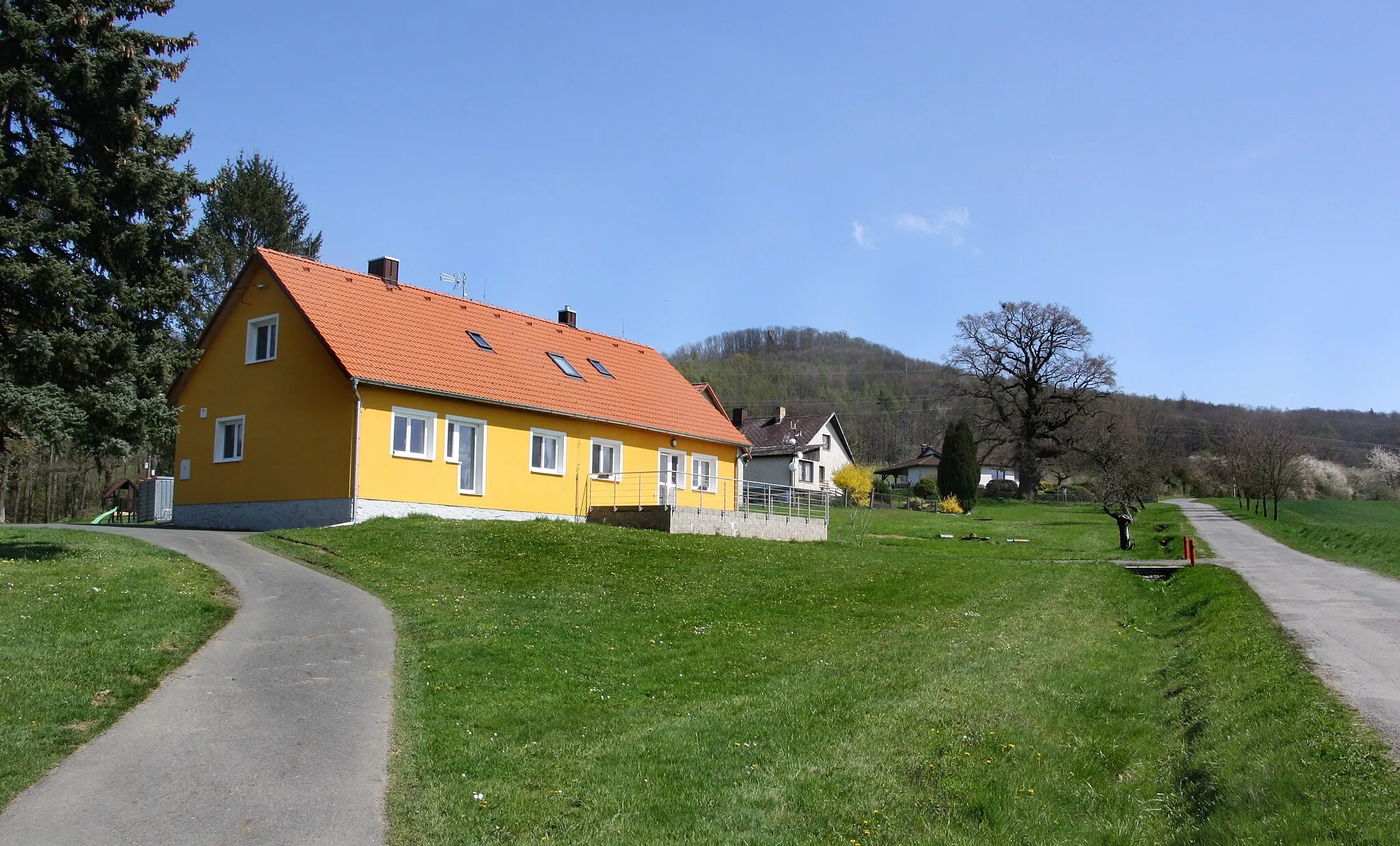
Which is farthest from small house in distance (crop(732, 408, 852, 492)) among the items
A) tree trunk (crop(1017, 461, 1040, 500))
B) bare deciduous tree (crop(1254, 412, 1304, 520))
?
bare deciduous tree (crop(1254, 412, 1304, 520))

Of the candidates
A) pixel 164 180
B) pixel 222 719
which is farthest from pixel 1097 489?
pixel 222 719

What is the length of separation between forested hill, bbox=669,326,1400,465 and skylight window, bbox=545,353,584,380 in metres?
60.9

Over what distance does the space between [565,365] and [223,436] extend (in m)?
9.87

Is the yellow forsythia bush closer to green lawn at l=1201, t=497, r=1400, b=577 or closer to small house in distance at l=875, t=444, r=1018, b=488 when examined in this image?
green lawn at l=1201, t=497, r=1400, b=577

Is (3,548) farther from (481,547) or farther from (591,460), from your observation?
(591,460)

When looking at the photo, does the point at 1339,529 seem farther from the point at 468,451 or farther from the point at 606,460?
the point at 468,451

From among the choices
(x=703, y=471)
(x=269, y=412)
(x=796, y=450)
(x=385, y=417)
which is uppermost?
(x=796, y=450)

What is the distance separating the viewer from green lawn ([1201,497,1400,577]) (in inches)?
1144

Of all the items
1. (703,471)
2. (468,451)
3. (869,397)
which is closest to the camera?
(468,451)

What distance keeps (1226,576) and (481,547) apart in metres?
15.9

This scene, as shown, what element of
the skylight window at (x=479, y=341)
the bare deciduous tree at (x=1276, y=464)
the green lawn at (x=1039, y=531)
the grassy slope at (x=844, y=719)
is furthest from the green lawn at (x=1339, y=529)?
the skylight window at (x=479, y=341)

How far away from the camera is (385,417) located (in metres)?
24.9

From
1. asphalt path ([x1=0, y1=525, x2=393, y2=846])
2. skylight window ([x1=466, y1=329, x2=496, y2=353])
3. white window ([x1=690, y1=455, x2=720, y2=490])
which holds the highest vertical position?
skylight window ([x1=466, y1=329, x2=496, y2=353])

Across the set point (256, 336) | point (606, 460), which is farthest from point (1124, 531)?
point (256, 336)
